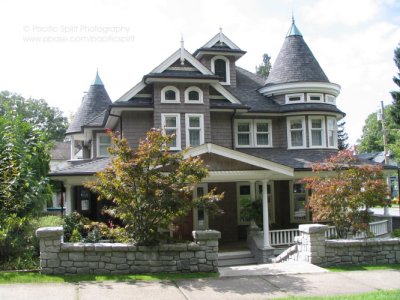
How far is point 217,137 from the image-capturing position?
62.9 ft

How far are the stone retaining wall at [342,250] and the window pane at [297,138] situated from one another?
27.6 feet

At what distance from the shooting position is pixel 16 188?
1183 centimetres

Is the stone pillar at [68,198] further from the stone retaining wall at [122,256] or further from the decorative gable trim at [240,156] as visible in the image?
the stone retaining wall at [122,256]

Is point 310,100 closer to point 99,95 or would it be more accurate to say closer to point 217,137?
point 217,137

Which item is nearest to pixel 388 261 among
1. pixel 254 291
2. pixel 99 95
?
pixel 254 291

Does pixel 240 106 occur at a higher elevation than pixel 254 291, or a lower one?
higher

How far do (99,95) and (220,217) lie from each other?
1149cm

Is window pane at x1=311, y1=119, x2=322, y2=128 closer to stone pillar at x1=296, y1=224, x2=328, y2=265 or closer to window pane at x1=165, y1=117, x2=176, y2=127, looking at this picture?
window pane at x1=165, y1=117, x2=176, y2=127

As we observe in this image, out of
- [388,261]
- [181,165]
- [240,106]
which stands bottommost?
[388,261]

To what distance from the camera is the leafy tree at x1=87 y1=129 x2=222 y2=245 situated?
418 inches

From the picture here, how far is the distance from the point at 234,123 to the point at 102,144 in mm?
6552

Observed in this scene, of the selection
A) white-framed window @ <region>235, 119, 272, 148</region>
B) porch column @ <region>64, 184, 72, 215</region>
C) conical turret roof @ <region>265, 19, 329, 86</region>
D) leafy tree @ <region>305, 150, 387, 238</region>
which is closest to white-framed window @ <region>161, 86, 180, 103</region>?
white-framed window @ <region>235, 119, 272, 148</region>

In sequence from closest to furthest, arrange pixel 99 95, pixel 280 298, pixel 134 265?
pixel 280 298, pixel 134 265, pixel 99 95

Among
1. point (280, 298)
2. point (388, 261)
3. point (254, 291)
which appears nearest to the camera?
point (280, 298)
